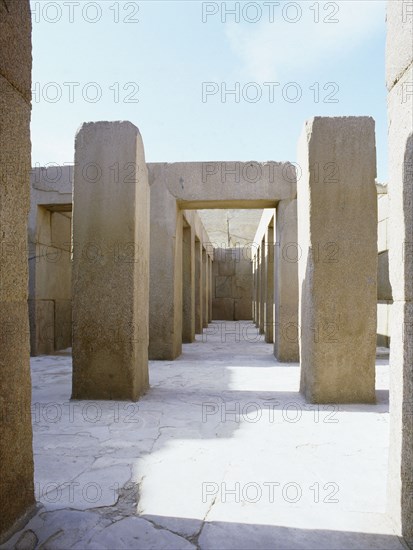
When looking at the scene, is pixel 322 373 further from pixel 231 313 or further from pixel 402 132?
pixel 231 313

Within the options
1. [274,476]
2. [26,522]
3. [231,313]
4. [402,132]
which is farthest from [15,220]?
[231,313]

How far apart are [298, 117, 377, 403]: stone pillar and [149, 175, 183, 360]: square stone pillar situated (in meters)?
3.78

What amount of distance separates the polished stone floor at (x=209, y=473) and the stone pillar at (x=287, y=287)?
2795mm

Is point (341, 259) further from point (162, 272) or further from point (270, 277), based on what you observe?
point (270, 277)

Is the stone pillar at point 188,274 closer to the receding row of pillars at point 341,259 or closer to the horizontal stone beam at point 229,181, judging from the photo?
the horizontal stone beam at point 229,181

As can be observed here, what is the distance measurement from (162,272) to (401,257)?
6.49m

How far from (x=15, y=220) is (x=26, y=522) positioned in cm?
149

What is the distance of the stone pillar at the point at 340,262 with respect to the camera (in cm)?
497

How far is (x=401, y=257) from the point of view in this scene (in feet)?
7.21

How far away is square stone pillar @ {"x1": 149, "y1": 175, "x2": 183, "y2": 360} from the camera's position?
8398 mm

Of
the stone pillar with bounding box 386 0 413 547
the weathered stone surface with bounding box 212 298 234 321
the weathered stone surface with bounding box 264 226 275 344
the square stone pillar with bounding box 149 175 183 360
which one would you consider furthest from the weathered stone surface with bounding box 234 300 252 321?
the stone pillar with bounding box 386 0 413 547

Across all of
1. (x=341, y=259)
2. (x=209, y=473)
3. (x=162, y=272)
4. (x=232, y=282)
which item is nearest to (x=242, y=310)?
(x=232, y=282)

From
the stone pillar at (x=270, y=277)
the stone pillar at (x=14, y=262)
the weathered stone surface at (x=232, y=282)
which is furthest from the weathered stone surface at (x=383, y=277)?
the weathered stone surface at (x=232, y=282)

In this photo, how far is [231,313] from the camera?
2170 cm
